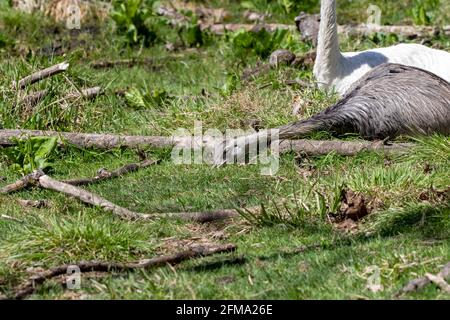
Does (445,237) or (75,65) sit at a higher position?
(75,65)

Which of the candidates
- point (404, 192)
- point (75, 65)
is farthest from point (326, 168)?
point (75, 65)

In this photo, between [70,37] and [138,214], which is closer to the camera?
[138,214]

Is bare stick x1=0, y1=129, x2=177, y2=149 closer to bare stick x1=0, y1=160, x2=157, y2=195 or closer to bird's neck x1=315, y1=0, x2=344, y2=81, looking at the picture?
bare stick x1=0, y1=160, x2=157, y2=195

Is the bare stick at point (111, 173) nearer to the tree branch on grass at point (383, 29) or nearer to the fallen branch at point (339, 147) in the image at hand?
the fallen branch at point (339, 147)

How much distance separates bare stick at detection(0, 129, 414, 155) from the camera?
7.94 metres

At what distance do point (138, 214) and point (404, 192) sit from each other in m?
1.70

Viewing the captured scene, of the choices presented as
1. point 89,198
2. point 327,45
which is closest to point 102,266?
point 89,198

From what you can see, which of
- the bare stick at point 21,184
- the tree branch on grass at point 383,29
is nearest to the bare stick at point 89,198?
the bare stick at point 21,184

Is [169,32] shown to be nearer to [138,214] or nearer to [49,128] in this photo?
[49,128]

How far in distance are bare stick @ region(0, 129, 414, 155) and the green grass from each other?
0.08 meters

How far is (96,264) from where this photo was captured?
5.66 meters

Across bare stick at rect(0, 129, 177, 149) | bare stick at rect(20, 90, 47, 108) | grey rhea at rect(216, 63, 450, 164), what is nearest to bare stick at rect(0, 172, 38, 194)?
bare stick at rect(0, 129, 177, 149)
